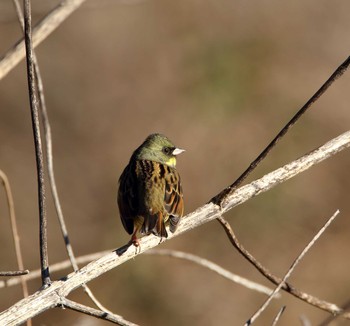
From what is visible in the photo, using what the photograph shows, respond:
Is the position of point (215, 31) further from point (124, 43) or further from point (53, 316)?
point (53, 316)

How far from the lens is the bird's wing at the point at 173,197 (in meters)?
4.42

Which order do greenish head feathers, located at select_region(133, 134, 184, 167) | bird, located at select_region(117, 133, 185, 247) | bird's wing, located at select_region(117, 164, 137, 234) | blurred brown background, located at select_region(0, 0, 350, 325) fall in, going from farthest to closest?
blurred brown background, located at select_region(0, 0, 350, 325), greenish head feathers, located at select_region(133, 134, 184, 167), bird's wing, located at select_region(117, 164, 137, 234), bird, located at select_region(117, 133, 185, 247)

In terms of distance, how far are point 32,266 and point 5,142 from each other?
8.00ft

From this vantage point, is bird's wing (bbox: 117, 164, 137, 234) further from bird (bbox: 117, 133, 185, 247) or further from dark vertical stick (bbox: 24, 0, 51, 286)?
dark vertical stick (bbox: 24, 0, 51, 286)

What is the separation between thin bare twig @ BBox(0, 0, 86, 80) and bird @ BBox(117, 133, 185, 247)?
3.39 feet

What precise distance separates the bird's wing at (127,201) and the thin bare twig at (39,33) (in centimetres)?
108

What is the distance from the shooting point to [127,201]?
4.77 meters

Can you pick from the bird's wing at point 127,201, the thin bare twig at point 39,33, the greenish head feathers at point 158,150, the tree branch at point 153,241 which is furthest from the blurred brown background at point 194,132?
the tree branch at point 153,241

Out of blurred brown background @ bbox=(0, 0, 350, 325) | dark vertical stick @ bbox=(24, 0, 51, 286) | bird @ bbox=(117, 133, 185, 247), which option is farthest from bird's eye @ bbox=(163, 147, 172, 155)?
blurred brown background @ bbox=(0, 0, 350, 325)

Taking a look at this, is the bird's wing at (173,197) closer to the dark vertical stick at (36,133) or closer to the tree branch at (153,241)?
the tree branch at (153,241)

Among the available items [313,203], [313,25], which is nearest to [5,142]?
[313,203]

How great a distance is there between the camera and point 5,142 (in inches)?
511

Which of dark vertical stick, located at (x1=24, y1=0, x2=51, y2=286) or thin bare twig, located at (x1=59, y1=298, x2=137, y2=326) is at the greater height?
dark vertical stick, located at (x1=24, y1=0, x2=51, y2=286)

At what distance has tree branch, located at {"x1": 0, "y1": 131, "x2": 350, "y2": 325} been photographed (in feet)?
9.13
